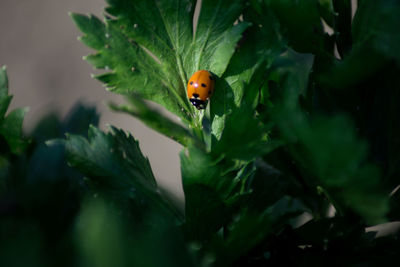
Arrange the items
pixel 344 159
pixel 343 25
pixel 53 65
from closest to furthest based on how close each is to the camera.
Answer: pixel 344 159 → pixel 343 25 → pixel 53 65

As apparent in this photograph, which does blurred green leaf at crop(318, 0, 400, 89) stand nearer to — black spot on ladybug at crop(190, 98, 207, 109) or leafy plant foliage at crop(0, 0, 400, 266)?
leafy plant foliage at crop(0, 0, 400, 266)

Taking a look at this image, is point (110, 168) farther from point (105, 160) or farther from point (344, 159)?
point (344, 159)

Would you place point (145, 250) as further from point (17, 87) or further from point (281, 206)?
point (17, 87)

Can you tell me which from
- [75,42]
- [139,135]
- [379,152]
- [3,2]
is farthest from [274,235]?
[3,2]

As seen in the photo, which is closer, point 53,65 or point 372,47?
point 372,47

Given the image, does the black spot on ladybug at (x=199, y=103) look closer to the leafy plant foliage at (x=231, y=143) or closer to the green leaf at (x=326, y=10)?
the leafy plant foliage at (x=231, y=143)

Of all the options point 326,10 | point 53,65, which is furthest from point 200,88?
point 53,65
